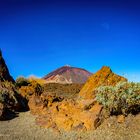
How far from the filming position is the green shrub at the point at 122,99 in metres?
13.4

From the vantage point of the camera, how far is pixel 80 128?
40.6ft

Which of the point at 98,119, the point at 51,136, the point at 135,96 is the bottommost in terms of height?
the point at 51,136

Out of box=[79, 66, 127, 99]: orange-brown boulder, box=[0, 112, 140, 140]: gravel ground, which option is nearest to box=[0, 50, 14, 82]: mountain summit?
box=[79, 66, 127, 99]: orange-brown boulder

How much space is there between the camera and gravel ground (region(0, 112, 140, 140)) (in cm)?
1139

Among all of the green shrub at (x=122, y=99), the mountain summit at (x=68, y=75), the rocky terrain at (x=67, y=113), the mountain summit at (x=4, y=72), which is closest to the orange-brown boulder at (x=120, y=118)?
the green shrub at (x=122, y=99)

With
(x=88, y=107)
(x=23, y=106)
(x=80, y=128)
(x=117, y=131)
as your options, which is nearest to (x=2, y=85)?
(x=23, y=106)

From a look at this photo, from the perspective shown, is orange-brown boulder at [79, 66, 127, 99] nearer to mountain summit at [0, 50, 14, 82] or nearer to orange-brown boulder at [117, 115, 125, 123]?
orange-brown boulder at [117, 115, 125, 123]

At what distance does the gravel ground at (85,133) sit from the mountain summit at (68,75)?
1762 inches

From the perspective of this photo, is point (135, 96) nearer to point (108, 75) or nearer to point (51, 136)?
point (51, 136)

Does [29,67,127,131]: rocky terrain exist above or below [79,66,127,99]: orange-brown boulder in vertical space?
below

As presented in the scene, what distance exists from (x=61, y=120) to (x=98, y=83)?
20.1 ft

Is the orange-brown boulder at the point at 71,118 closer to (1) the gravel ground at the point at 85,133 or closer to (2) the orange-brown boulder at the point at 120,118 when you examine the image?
(1) the gravel ground at the point at 85,133

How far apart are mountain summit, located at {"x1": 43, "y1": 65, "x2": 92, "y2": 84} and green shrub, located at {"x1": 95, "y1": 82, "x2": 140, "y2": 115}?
44191mm

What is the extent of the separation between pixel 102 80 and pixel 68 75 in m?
42.6
